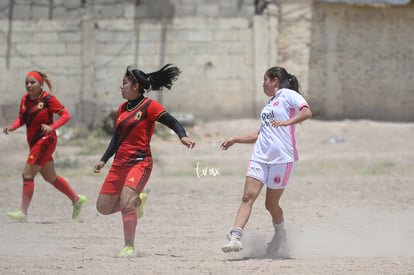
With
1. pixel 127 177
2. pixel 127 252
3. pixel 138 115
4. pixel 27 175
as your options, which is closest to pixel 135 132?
pixel 138 115

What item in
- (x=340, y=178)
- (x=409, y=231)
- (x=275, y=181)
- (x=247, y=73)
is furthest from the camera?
(x=247, y=73)

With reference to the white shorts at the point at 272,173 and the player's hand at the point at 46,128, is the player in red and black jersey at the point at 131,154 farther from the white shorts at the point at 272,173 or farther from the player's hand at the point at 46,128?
the player's hand at the point at 46,128

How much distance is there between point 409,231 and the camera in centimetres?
756

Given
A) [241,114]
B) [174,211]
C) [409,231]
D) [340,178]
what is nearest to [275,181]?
[409,231]

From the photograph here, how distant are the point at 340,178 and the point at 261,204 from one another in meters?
2.68

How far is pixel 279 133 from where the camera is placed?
19.2 ft

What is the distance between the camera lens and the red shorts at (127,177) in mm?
5938

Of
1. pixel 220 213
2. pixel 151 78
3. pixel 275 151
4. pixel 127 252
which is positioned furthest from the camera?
pixel 220 213

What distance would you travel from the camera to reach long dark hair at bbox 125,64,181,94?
612 centimetres

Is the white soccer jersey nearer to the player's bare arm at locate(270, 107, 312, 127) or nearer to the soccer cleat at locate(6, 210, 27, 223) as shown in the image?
the player's bare arm at locate(270, 107, 312, 127)

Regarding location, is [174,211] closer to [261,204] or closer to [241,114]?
[261,204]

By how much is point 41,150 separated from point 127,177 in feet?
8.35

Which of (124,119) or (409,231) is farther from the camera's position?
(409,231)

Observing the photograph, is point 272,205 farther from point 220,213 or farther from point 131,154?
point 220,213
